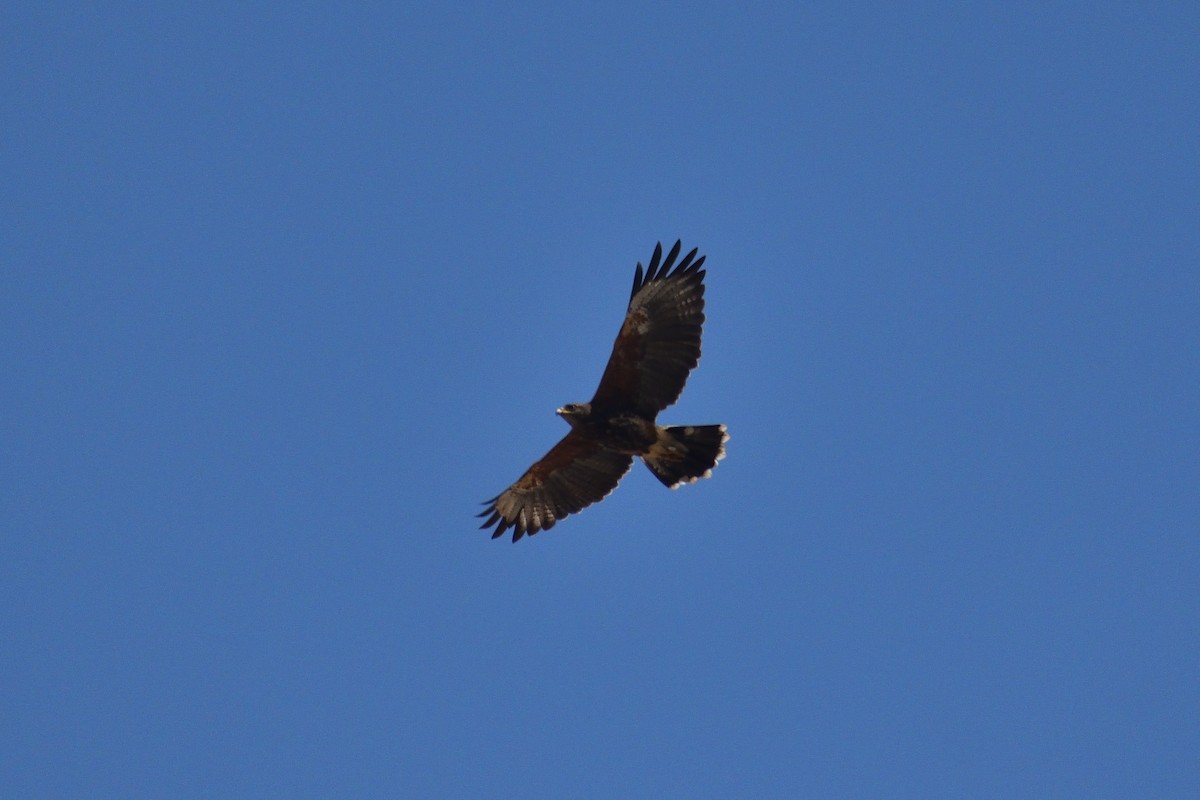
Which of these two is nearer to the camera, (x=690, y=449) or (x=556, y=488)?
(x=690, y=449)

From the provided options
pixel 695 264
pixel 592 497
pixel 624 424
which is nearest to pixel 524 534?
pixel 592 497

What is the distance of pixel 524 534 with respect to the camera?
1838 cm

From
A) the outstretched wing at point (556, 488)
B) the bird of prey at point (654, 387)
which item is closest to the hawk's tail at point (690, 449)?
the bird of prey at point (654, 387)

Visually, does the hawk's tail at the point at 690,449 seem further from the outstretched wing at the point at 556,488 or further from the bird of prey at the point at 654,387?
the outstretched wing at the point at 556,488

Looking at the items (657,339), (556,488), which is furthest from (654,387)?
(556,488)

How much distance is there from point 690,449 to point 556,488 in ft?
6.06

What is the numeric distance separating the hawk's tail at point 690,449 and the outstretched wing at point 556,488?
2.49 ft

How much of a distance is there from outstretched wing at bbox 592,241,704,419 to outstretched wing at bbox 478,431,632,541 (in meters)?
Answer: 0.95

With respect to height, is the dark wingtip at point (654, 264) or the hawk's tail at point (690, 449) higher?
the dark wingtip at point (654, 264)

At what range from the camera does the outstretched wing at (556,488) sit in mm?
18141

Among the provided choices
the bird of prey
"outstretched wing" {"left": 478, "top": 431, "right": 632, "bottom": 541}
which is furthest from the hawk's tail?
"outstretched wing" {"left": 478, "top": 431, "right": 632, "bottom": 541}

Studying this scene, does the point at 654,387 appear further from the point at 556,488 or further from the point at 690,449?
the point at 556,488

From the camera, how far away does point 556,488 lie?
18406mm

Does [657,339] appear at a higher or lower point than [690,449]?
higher
